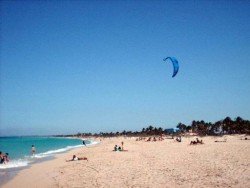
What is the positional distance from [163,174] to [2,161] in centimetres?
1506

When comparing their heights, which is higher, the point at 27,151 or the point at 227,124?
the point at 227,124

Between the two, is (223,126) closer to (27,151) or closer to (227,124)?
(227,124)

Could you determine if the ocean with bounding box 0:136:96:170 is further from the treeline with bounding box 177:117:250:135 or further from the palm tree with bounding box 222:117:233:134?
the palm tree with bounding box 222:117:233:134

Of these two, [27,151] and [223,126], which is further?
[223,126]

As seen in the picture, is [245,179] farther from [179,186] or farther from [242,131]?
[242,131]

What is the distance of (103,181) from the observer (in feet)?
38.6

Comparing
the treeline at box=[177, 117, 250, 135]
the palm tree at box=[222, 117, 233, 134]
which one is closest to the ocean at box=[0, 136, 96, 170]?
the treeline at box=[177, 117, 250, 135]

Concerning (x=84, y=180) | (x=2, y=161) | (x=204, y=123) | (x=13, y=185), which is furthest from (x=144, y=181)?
(x=204, y=123)

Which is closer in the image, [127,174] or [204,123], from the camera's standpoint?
[127,174]

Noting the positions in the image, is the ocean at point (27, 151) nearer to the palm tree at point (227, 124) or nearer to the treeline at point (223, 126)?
the treeline at point (223, 126)

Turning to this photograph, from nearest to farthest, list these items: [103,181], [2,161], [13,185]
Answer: [103,181], [13,185], [2,161]

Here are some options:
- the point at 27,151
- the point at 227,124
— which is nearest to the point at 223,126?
the point at 227,124

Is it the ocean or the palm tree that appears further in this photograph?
the palm tree

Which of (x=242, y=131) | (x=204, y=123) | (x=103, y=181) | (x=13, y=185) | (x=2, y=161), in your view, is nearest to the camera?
(x=103, y=181)
